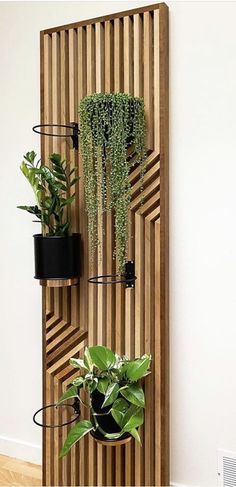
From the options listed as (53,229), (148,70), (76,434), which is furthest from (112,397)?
(148,70)

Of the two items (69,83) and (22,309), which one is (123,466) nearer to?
(22,309)

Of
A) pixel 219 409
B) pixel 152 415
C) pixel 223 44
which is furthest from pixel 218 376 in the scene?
pixel 223 44

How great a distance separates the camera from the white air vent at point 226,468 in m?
2.20

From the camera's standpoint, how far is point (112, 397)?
2131mm

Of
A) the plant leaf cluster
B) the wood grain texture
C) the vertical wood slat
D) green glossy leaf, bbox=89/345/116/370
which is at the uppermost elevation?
the vertical wood slat

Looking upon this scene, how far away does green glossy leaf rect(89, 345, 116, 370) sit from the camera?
219 centimetres

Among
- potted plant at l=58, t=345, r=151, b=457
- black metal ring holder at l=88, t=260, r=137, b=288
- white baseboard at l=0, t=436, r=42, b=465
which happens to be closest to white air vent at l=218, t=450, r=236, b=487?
potted plant at l=58, t=345, r=151, b=457

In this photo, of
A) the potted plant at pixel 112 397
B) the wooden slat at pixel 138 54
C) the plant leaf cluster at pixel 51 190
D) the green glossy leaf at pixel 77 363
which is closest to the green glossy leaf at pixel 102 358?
the potted plant at pixel 112 397

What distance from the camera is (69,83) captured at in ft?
8.13

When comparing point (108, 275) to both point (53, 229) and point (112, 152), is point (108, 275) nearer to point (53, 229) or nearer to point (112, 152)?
point (53, 229)

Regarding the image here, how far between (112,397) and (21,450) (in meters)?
0.95

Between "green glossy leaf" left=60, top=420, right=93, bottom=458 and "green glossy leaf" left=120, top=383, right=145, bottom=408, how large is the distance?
236 millimetres

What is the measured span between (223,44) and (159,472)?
191 cm

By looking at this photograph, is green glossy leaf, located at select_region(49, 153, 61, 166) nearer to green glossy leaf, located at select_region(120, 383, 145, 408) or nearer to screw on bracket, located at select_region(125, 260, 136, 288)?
screw on bracket, located at select_region(125, 260, 136, 288)
